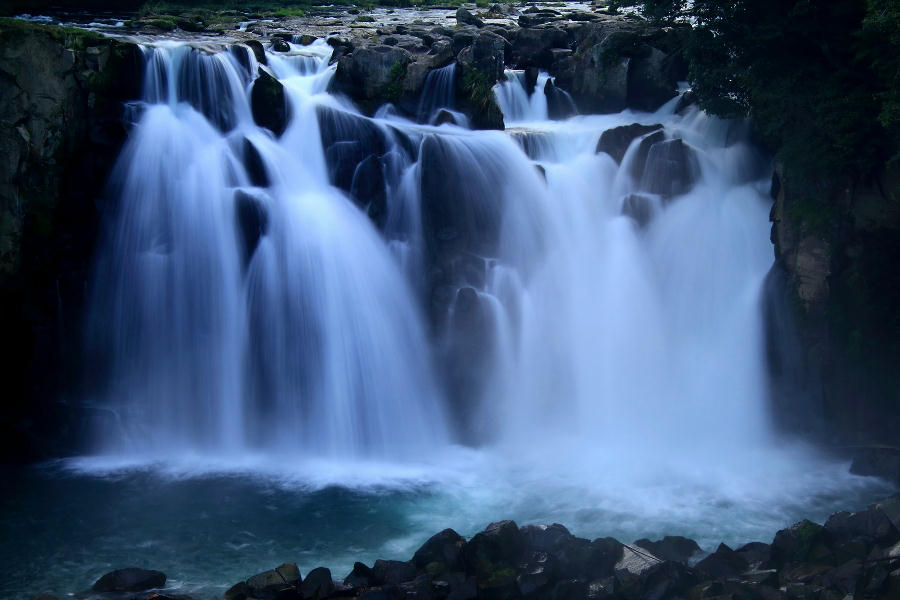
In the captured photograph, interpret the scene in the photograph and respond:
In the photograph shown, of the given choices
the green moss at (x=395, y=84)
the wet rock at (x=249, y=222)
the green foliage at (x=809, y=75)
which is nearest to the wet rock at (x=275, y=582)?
the wet rock at (x=249, y=222)

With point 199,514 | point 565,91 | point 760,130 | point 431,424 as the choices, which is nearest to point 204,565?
point 199,514

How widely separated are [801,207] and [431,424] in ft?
33.5

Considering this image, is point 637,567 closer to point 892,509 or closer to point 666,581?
point 666,581

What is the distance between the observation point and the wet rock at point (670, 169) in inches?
919

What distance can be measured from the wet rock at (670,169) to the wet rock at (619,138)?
3.11 ft

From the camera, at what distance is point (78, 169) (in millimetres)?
20688

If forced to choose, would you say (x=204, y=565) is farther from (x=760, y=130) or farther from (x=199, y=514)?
(x=760, y=130)

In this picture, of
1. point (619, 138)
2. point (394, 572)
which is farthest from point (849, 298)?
point (394, 572)

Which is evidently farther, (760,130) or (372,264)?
(760,130)

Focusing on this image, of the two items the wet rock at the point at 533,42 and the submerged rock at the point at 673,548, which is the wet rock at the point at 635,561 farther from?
the wet rock at the point at 533,42

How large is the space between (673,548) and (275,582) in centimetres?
650

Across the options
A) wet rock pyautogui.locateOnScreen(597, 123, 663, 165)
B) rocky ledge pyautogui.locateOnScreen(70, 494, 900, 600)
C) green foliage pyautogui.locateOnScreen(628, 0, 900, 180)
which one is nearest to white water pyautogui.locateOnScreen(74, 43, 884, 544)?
wet rock pyautogui.locateOnScreen(597, 123, 663, 165)

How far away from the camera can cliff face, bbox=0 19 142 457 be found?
64.4 ft

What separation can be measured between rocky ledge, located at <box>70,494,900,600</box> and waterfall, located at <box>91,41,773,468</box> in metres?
5.35
